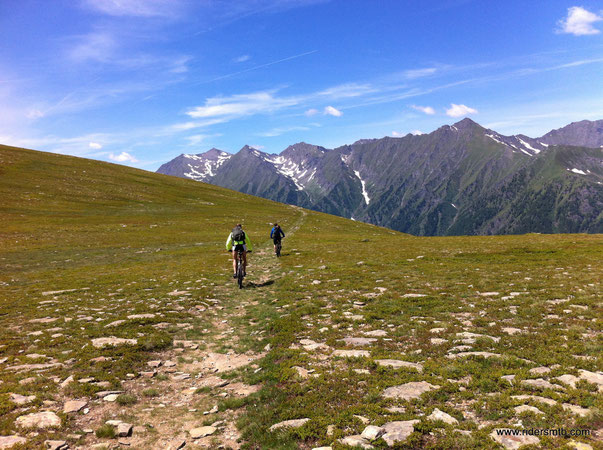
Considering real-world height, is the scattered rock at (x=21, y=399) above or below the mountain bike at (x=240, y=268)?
below

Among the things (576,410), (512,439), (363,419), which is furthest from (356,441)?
(576,410)

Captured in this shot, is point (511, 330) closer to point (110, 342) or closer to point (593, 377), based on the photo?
point (593, 377)

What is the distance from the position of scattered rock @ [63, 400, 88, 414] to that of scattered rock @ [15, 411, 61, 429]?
1.19 ft

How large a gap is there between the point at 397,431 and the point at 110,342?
12.6 meters

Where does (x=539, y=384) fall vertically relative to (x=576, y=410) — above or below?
Result: below

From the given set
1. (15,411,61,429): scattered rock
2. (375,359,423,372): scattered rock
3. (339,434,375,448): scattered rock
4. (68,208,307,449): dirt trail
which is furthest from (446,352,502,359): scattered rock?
(15,411,61,429): scattered rock

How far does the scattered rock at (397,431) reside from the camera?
22.0 feet

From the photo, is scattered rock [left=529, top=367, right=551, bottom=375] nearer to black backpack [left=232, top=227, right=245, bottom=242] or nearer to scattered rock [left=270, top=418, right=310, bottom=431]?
scattered rock [left=270, top=418, right=310, bottom=431]

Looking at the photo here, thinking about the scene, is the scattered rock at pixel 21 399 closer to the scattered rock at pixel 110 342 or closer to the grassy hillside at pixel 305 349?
the grassy hillside at pixel 305 349

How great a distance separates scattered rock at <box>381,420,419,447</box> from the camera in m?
6.71

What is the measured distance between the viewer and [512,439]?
6402 mm

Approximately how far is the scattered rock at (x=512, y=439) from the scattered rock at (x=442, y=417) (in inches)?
31.5

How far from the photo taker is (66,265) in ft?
114

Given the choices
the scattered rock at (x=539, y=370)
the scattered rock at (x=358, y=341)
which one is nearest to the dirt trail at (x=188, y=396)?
the scattered rock at (x=358, y=341)
